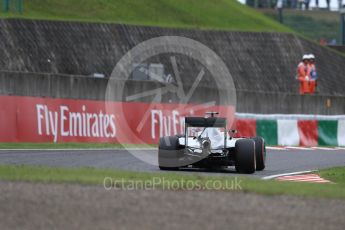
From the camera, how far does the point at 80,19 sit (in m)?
38.0

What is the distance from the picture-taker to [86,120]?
27078mm

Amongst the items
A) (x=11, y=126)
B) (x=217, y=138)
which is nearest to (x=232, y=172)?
(x=217, y=138)

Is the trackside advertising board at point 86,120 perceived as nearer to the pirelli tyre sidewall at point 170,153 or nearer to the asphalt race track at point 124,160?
the asphalt race track at point 124,160

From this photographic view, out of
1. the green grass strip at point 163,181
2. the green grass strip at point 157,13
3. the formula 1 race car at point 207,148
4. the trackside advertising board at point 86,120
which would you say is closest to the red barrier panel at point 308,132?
the trackside advertising board at point 86,120

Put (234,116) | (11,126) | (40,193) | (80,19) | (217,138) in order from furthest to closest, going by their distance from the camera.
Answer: (80,19), (234,116), (11,126), (217,138), (40,193)

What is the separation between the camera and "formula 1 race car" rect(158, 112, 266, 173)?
18.2 metres

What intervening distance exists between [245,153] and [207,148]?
640 mm

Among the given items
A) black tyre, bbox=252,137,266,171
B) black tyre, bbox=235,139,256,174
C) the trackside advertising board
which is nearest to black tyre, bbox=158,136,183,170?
black tyre, bbox=235,139,256,174

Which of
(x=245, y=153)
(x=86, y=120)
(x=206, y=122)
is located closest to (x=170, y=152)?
(x=206, y=122)

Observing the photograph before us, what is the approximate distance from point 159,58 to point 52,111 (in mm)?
12134

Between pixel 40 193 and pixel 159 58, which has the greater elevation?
pixel 159 58

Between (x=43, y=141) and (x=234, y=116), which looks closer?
(x=43, y=141)

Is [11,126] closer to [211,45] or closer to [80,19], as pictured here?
[80,19]

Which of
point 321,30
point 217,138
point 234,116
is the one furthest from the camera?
point 321,30
